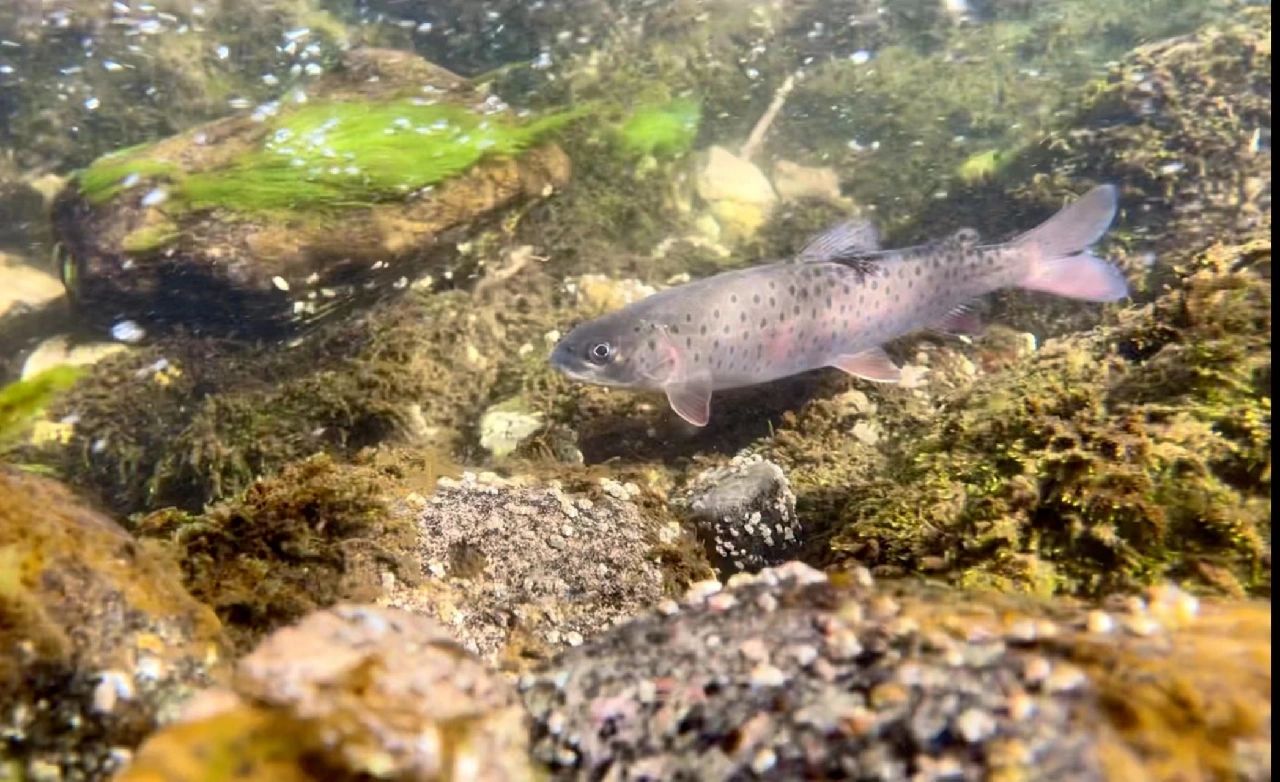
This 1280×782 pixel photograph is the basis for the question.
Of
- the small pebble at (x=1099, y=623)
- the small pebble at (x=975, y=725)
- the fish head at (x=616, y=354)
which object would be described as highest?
the small pebble at (x=1099, y=623)

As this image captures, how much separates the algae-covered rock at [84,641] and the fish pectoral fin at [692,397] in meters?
3.62

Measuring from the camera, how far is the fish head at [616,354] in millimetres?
5496

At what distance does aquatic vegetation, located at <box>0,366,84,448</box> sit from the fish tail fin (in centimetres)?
633

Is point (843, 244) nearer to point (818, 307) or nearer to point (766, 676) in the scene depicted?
point (818, 307)

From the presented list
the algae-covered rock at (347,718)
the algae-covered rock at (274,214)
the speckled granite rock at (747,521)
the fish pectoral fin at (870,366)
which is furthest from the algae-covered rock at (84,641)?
the algae-covered rock at (274,214)

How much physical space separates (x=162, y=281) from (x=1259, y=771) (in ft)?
26.6

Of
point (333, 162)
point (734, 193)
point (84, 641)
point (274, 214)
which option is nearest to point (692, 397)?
point (84, 641)

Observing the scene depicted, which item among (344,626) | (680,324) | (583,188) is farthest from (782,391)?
(344,626)

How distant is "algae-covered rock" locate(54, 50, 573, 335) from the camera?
6.71 m

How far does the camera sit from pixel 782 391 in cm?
614

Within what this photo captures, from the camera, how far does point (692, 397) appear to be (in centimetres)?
558

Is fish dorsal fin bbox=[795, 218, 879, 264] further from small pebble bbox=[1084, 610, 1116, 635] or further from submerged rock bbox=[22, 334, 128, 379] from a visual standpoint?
submerged rock bbox=[22, 334, 128, 379]

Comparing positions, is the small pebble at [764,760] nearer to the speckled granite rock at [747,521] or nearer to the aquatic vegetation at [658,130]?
the speckled granite rock at [747,521]

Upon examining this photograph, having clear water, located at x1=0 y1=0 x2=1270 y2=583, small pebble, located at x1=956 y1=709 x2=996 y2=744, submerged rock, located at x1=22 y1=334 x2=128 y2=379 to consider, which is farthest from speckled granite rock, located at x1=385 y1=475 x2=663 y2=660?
submerged rock, located at x1=22 y1=334 x2=128 y2=379
